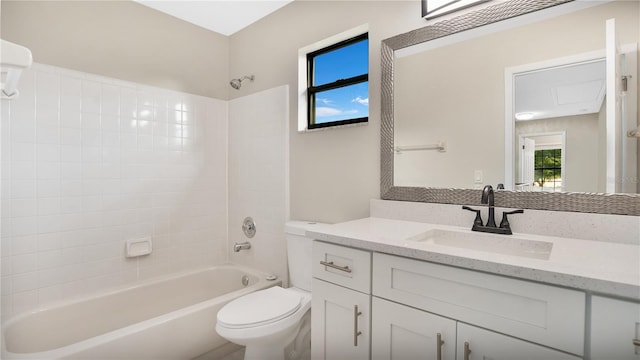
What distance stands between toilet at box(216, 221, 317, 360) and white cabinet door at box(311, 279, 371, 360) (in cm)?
25

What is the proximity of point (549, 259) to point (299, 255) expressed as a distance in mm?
1306

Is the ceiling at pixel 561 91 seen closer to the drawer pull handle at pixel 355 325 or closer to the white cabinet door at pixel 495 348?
the white cabinet door at pixel 495 348

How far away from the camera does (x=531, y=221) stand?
4.23 feet

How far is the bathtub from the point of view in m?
1.44

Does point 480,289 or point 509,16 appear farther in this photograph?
point 509,16

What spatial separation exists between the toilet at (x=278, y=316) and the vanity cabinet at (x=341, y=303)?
0.20 metres

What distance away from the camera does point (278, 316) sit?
1.52 m

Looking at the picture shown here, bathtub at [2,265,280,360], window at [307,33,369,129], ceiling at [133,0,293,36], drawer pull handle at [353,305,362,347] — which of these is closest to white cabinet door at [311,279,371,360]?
drawer pull handle at [353,305,362,347]

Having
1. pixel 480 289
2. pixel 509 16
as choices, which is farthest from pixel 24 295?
pixel 509 16

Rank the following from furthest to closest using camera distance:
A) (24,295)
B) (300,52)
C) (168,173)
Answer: (168,173) → (300,52) → (24,295)

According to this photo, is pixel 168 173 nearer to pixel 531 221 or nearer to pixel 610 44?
pixel 531 221

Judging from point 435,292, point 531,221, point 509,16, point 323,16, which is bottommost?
point 435,292

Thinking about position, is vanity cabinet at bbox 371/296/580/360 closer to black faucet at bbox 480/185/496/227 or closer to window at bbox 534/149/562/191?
black faucet at bbox 480/185/496/227

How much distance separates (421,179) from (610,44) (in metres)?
0.86
